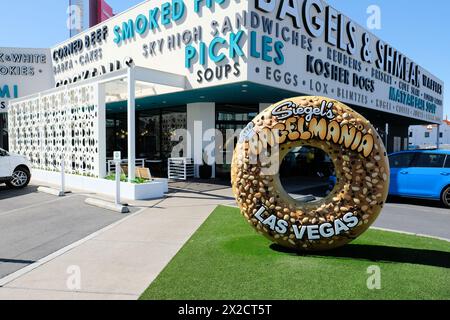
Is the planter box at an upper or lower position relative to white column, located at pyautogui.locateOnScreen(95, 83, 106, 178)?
lower

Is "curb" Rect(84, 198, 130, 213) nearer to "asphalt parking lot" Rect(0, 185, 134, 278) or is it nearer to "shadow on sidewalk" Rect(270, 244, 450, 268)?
"asphalt parking lot" Rect(0, 185, 134, 278)

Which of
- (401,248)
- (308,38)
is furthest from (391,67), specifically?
(401,248)

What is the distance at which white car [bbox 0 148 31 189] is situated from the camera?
11315mm

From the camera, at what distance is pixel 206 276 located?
157 inches

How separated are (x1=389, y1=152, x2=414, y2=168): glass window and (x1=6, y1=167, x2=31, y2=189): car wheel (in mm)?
11960

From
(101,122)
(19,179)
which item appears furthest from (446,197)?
(19,179)

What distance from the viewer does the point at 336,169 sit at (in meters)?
4.62

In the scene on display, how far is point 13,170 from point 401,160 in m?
12.3

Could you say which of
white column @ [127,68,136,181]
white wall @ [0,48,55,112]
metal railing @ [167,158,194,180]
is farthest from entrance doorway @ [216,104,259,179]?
white wall @ [0,48,55,112]

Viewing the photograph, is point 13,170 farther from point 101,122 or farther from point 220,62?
point 220,62

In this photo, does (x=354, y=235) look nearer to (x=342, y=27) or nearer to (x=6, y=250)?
(x=6, y=250)

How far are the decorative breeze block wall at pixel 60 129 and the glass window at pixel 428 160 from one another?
943 cm

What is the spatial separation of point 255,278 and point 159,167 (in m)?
13.8

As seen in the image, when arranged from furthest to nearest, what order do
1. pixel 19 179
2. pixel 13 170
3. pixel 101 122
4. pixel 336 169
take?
pixel 19 179
pixel 13 170
pixel 101 122
pixel 336 169
